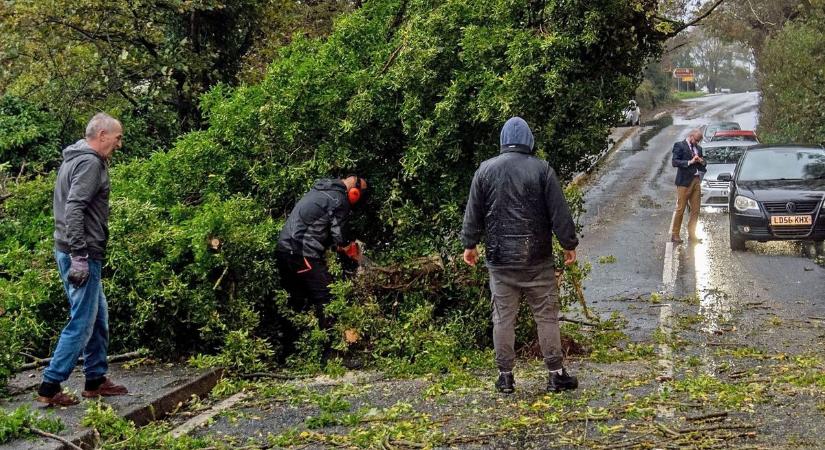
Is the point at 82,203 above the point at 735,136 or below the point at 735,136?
above

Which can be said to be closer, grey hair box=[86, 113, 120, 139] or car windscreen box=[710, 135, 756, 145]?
grey hair box=[86, 113, 120, 139]

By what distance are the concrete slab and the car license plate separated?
993 centimetres

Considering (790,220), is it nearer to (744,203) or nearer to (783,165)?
(744,203)

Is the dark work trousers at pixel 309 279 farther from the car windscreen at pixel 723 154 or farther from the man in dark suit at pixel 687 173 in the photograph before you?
the car windscreen at pixel 723 154

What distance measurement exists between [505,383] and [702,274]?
705 cm

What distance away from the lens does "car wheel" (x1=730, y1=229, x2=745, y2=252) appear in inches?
570

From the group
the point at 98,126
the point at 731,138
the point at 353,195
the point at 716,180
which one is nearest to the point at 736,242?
the point at 716,180

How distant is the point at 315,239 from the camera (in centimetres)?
782

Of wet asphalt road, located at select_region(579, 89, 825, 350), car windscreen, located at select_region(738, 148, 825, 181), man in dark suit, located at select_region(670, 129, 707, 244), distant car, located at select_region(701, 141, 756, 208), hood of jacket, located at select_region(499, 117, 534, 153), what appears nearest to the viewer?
hood of jacket, located at select_region(499, 117, 534, 153)

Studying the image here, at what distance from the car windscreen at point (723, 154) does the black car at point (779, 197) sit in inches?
242

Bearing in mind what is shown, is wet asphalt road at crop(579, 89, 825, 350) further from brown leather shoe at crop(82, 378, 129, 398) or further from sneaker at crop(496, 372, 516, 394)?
brown leather shoe at crop(82, 378, 129, 398)

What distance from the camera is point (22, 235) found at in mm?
8773

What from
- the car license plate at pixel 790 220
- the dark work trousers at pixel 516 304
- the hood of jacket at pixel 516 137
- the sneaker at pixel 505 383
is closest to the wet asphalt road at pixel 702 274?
the car license plate at pixel 790 220

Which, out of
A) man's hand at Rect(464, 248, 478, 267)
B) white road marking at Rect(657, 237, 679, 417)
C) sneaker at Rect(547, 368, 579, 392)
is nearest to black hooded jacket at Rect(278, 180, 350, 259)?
man's hand at Rect(464, 248, 478, 267)
